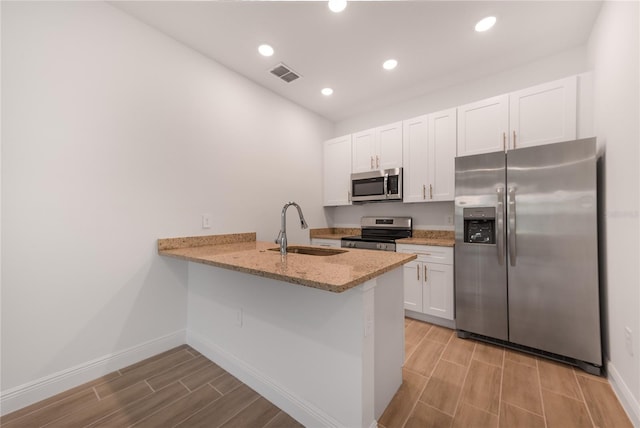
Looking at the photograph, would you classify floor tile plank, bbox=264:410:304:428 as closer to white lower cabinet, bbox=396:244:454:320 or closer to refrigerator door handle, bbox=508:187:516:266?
white lower cabinet, bbox=396:244:454:320

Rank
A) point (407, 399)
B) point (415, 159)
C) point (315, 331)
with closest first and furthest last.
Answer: point (315, 331)
point (407, 399)
point (415, 159)

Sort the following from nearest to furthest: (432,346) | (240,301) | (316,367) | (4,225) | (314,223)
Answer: (316,367) → (4,225) → (240,301) → (432,346) → (314,223)

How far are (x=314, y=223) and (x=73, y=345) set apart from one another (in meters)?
2.81

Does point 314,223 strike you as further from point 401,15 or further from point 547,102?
point 547,102

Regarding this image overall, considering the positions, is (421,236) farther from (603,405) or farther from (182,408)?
(182,408)

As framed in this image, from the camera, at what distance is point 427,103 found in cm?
334

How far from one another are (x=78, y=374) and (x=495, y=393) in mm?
2836

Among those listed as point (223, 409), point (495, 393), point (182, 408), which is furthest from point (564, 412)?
point (182, 408)

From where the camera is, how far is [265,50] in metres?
2.42

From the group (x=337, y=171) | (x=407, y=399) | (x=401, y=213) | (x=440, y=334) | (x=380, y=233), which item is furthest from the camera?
(x=337, y=171)

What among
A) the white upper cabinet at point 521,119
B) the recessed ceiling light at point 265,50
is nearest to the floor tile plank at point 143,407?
the recessed ceiling light at point 265,50

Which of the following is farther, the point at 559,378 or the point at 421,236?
the point at 421,236

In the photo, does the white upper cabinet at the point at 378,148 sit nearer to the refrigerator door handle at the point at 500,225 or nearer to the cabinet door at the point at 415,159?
the cabinet door at the point at 415,159

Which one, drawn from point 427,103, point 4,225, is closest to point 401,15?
point 427,103
